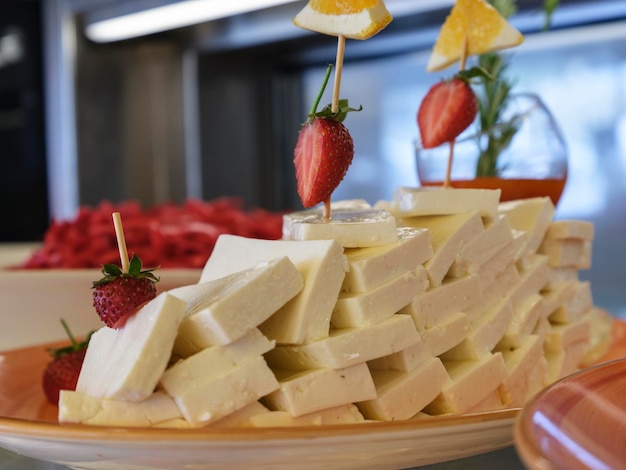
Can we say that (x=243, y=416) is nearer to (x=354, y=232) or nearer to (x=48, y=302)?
(x=354, y=232)

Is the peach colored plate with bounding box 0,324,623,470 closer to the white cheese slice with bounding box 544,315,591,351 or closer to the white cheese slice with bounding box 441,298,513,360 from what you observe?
the white cheese slice with bounding box 441,298,513,360

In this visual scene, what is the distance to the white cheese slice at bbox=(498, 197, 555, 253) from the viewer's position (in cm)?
109

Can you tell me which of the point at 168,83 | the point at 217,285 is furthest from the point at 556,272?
the point at 168,83

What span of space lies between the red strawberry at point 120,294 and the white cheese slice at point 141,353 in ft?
0.06

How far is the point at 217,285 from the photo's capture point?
0.77m

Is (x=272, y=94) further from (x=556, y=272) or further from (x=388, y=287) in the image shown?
(x=388, y=287)

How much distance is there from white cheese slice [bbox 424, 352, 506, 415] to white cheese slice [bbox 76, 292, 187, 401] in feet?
0.97

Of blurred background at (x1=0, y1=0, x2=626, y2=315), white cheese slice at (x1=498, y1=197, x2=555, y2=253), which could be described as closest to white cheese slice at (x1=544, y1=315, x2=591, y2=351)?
white cheese slice at (x1=498, y1=197, x2=555, y2=253)

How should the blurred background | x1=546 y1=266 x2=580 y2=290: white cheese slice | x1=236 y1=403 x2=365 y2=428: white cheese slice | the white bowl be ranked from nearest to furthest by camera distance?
1. x1=236 y1=403 x2=365 y2=428: white cheese slice
2. x1=546 y1=266 x2=580 y2=290: white cheese slice
3. the white bowl
4. the blurred background

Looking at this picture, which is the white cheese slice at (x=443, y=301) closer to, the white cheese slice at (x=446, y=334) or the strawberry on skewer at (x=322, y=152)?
the white cheese slice at (x=446, y=334)

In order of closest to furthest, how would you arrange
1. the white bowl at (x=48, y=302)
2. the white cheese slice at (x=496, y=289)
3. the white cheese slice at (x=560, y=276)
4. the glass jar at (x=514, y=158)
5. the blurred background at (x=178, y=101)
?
the white cheese slice at (x=496, y=289), the white cheese slice at (x=560, y=276), the glass jar at (x=514, y=158), the white bowl at (x=48, y=302), the blurred background at (x=178, y=101)

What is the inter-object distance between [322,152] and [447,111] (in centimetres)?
29

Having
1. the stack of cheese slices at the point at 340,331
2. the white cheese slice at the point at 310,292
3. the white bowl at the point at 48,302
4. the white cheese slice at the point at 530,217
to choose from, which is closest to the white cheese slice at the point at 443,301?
the stack of cheese slices at the point at 340,331

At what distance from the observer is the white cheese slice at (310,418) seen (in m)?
0.70
